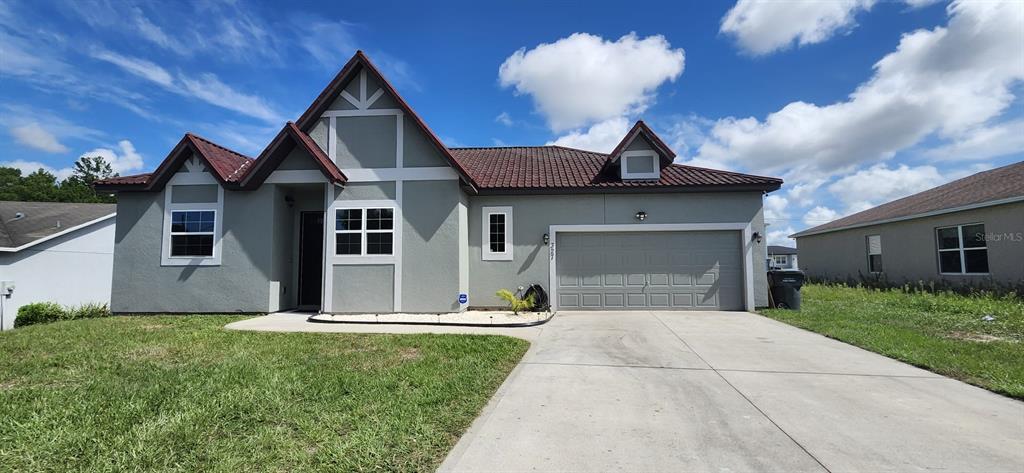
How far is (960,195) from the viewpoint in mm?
15141

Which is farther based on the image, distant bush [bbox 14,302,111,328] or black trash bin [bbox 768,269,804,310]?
black trash bin [bbox 768,269,804,310]

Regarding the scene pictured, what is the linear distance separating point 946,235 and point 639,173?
39.2 feet

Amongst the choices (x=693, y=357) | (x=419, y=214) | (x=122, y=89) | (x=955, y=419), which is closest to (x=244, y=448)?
(x=693, y=357)

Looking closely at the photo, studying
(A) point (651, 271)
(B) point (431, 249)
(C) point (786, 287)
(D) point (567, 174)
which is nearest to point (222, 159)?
(B) point (431, 249)

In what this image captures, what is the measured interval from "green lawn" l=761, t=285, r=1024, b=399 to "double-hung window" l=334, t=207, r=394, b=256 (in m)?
9.60

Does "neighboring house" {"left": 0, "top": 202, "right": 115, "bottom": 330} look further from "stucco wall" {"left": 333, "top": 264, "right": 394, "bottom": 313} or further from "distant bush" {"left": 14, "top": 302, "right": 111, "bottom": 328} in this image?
"stucco wall" {"left": 333, "top": 264, "right": 394, "bottom": 313}

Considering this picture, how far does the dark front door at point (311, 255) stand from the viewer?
39.1ft

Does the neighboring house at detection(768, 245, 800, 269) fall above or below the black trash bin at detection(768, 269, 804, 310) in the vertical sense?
above

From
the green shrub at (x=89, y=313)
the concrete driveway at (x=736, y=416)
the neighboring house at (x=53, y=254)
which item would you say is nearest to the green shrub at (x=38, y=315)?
the green shrub at (x=89, y=313)

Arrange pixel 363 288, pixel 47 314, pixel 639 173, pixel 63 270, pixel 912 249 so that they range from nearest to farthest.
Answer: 1. pixel 363 288
2. pixel 47 314
3. pixel 639 173
4. pixel 912 249
5. pixel 63 270

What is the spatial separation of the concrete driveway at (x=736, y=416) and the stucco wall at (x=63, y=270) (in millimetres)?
19226

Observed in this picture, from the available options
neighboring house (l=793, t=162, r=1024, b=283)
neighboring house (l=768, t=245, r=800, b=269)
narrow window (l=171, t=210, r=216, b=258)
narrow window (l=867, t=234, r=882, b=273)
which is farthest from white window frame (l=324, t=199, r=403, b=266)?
neighboring house (l=768, t=245, r=800, b=269)

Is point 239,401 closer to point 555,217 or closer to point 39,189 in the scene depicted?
point 555,217

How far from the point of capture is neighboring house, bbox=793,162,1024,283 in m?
12.7
